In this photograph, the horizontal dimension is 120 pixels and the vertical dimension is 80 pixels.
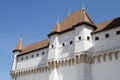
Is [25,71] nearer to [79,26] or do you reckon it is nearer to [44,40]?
[44,40]

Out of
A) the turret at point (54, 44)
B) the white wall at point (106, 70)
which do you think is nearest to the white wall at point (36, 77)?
the turret at point (54, 44)

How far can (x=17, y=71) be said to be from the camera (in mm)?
43312

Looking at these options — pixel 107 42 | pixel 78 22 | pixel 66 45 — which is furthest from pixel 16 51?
pixel 107 42

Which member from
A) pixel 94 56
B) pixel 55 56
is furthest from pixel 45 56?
pixel 94 56

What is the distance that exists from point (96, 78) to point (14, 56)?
20.6 metres

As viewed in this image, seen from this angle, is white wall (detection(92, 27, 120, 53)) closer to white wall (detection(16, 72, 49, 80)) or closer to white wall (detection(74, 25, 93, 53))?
white wall (detection(74, 25, 93, 53))

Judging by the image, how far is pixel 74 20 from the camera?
36.2m

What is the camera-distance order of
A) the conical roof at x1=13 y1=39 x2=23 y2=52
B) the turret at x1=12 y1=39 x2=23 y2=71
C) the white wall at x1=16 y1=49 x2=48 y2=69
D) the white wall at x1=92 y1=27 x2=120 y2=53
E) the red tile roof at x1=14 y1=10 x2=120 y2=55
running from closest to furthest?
1. the white wall at x1=92 y1=27 x2=120 y2=53
2. the red tile roof at x1=14 y1=10 x2=120 y2=55
3. the white wall at x1=16 y1=49 x2=48 y2=69
4. the turret at x1=12 y1=39 x2=23 y2=71
5. the conical roof at x1=13 y1=39 x2=23 y2=52

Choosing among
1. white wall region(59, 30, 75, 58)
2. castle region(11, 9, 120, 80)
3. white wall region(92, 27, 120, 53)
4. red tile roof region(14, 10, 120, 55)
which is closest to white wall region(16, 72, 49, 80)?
castle region(11, 9, 120, 80)

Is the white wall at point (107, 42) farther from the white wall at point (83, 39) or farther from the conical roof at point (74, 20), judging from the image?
the conical roof at point (74, 20)

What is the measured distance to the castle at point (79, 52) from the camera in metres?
29.5

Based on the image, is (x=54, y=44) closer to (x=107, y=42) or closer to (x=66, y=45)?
(x=66, y=45)

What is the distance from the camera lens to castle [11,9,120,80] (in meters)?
29.5

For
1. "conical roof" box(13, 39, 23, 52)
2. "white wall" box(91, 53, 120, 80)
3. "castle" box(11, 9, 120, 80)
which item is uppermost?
"conical roof" box(13, 39, 23, 52)
